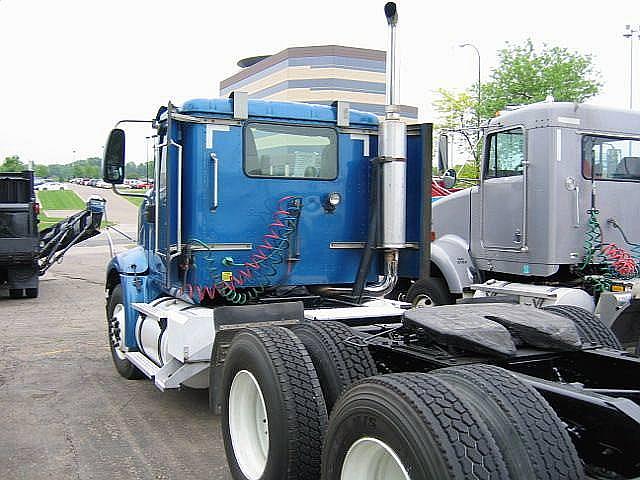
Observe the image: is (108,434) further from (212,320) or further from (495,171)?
(495,171)

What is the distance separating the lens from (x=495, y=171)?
27.8 feet

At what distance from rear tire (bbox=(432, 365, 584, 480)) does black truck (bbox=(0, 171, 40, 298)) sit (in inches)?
487

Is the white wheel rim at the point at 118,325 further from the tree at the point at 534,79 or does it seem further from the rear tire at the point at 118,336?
the tree at the point at 534,79

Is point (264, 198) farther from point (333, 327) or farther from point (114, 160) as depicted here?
point (333, 327)

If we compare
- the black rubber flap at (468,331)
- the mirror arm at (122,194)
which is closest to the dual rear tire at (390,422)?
the black rubber flap at (468,331)

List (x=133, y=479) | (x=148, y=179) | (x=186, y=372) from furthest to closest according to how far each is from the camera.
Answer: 1. (x=148, y=179)
2. (x=186, y=372)
3. (x=133, y=479)

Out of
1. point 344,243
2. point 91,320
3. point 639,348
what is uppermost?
point 344,243

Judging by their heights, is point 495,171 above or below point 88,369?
above

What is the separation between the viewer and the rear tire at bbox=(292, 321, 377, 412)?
3.98 meters

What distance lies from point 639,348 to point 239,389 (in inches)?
93.7

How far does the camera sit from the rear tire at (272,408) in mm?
3699

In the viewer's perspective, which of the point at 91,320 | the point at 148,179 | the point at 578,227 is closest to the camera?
the point at 148,179

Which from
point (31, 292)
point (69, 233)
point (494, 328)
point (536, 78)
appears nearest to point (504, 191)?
point (494, 328)

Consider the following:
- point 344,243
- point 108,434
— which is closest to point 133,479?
point 108,434
